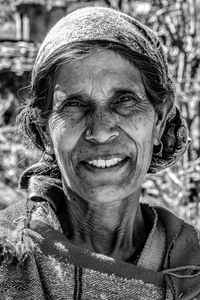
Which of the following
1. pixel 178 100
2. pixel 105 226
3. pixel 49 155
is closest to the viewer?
pixel 105 226

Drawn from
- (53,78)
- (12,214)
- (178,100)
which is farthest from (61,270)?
(178,100)

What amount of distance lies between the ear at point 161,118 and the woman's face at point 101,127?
0.19 metres

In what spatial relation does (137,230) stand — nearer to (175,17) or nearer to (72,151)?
(72,151)

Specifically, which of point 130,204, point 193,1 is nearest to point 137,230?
point 130,204

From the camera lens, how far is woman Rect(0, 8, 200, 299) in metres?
2.45

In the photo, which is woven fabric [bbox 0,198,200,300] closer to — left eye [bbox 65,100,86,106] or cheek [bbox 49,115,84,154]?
cheek [bbox 49,115,84,154]

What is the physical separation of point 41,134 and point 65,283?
2.28 feet

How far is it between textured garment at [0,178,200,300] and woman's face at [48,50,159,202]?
0.21m

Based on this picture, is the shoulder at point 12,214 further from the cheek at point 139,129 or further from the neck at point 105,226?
the cheek at point 139,129

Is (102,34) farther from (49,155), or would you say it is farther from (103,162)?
(49,155)

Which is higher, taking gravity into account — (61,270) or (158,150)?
(158,150)

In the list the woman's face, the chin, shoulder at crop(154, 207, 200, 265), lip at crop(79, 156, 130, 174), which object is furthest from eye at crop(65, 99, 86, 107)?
shoulder at crop(154, 207, 200, 265)

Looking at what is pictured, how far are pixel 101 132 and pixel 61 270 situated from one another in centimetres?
54

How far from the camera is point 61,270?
2.46 metres
